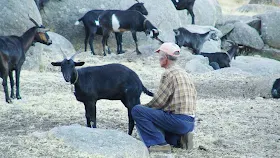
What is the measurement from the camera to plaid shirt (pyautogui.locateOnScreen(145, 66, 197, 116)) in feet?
25.0

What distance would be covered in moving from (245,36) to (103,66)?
19.2m

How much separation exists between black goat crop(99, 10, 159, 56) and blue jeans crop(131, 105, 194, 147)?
37.0 feet

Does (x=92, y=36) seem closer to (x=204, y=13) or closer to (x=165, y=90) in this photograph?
(x=204, y=13)

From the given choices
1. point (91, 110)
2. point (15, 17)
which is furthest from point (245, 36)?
point (91, 110)

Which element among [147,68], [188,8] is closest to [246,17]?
[188,8]

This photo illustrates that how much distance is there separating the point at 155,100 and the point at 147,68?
29.5 feet

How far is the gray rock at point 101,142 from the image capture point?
7.08 m

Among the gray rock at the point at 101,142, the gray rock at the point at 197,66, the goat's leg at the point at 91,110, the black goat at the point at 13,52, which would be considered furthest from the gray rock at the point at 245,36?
the gray rock at the point at 101,142

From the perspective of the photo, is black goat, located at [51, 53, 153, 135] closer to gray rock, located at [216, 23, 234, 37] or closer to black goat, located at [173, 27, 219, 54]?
black goat, located at [173, 27, 219, 54]

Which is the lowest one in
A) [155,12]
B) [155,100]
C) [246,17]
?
[246,17]

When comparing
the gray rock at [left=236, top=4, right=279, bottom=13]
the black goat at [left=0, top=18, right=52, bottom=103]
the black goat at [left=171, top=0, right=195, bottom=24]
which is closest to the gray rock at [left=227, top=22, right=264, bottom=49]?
the black goat at [left=171, top=0, right=195, bottom=24]

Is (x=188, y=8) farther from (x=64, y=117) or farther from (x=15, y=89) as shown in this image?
(x=64, y=117)

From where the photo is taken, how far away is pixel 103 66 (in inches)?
336

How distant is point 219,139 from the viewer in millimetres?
8773
